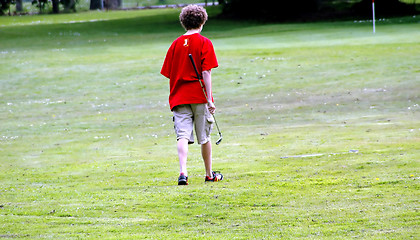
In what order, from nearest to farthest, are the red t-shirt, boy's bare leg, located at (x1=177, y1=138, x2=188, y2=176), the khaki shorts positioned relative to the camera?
1. the red t-shirt
2. boy's bare leg, located at (x1=177, y1=138, x2=188, y2=176)
3. the khaki shorts

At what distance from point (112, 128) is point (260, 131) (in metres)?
3.39

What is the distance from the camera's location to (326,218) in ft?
20.4

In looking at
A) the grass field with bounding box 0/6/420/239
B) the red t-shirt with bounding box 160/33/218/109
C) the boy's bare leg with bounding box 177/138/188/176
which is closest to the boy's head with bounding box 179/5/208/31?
the red t-shirt with bounding box 160/33/218/109

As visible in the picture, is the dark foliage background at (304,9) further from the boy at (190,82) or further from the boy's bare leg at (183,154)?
the boy's bare leg at (183,154)

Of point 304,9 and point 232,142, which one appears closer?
point 232,142

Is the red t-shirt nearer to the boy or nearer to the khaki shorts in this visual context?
the boy

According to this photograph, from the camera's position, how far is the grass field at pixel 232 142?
6.33 meters

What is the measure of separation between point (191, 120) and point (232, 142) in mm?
4361

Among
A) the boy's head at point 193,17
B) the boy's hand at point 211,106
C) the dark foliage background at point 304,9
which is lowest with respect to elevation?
the dark foliage background at point 304,9

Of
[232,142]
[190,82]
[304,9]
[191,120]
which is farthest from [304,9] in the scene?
[190,82]

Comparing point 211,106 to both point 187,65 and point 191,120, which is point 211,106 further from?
point 187,65

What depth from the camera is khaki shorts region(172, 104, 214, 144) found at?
812cm

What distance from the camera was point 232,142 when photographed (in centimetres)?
1252

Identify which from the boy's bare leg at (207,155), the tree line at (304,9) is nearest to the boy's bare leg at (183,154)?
the boy's bare leg at (207,155)
